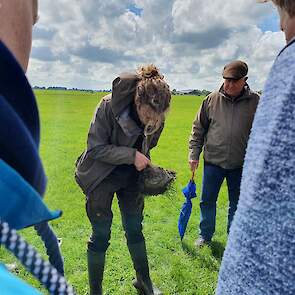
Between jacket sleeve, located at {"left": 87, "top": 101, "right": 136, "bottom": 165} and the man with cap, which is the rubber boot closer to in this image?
jacket sleeve, located at {"left": 87, "top": 101, "right": 136, "bottom": 165}

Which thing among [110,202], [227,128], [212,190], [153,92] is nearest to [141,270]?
[110,202]

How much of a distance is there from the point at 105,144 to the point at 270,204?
11.0 ft

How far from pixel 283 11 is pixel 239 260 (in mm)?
531

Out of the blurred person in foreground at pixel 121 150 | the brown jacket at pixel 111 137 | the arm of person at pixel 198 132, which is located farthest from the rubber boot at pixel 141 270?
the arm of person at pixel 198 132

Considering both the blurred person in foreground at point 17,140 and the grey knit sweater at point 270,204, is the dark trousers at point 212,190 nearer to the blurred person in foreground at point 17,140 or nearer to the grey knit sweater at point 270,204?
the grey knit sweater at point 270,204

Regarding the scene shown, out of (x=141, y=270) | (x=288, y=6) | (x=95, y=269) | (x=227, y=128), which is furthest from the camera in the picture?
(x=227, y=128)

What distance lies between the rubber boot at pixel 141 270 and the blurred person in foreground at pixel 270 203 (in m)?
3.93

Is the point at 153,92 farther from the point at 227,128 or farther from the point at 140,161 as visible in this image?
the point at 227,128

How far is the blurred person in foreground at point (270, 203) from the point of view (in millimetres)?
825

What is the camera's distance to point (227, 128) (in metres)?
5.64

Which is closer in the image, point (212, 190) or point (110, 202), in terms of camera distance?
point (110, 202)

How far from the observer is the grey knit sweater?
825 mm

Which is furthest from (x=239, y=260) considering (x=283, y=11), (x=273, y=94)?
(x=283, y=11)

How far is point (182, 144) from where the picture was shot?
20.4 m
